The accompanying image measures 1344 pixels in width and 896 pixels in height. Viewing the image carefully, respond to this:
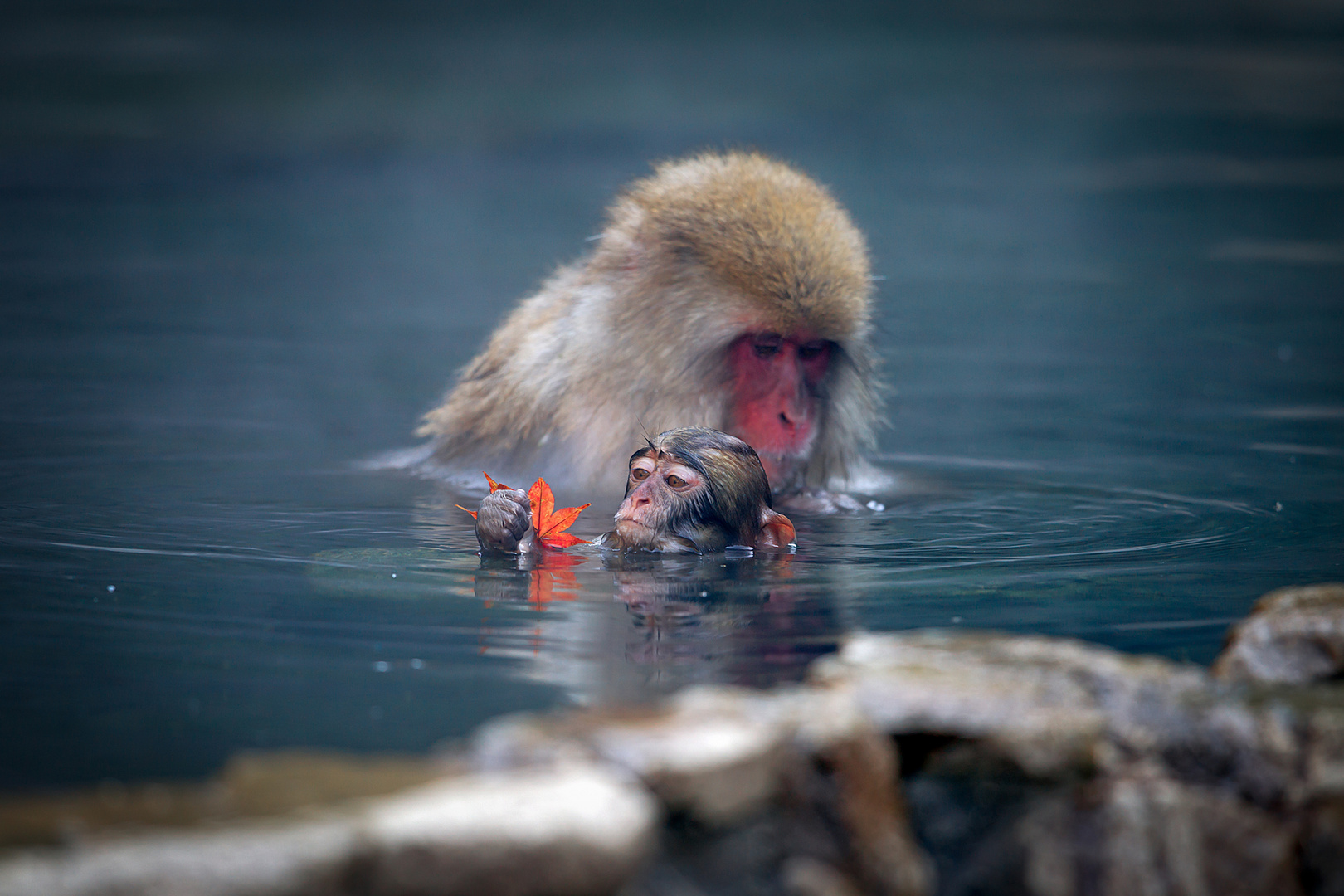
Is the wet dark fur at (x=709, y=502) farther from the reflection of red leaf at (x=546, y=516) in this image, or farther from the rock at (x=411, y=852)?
the rock at (x=411, y=852)

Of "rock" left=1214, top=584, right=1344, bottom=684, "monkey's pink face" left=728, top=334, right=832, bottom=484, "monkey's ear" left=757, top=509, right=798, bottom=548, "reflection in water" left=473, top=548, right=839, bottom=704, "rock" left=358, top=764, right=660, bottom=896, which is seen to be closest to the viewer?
"rock" left=358, top=764, right=660, bottom=896

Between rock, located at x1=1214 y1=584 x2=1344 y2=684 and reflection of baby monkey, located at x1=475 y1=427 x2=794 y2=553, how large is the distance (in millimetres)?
1668

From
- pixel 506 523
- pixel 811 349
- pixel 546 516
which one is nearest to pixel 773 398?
pixel 811 349

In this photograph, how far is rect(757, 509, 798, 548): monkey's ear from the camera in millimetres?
4145

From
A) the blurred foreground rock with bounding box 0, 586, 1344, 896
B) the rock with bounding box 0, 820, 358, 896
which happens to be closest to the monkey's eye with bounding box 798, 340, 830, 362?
the blurred foreground rock with bounding box 0, 586, 1344, 896

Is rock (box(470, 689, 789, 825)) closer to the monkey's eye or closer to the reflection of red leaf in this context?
the reflection of red leaf

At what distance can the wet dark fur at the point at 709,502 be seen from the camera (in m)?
4.04

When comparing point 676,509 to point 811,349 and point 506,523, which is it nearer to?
point 506,523

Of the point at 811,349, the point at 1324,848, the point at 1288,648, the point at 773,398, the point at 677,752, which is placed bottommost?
the point at 1324,848

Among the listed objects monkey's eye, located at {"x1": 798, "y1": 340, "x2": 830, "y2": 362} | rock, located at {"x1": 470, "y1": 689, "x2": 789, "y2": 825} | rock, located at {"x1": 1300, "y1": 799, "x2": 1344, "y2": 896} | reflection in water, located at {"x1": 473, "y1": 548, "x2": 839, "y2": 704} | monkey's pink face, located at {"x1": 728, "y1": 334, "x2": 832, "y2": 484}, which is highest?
monkey's eye, located at {"x1": 798, "y1": 340, "x2": 830, "y2": 362}

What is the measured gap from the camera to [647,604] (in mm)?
3467

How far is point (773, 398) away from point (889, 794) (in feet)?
9.20

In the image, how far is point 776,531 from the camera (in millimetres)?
4148

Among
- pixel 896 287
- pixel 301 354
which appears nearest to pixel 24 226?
pixel 301 354
